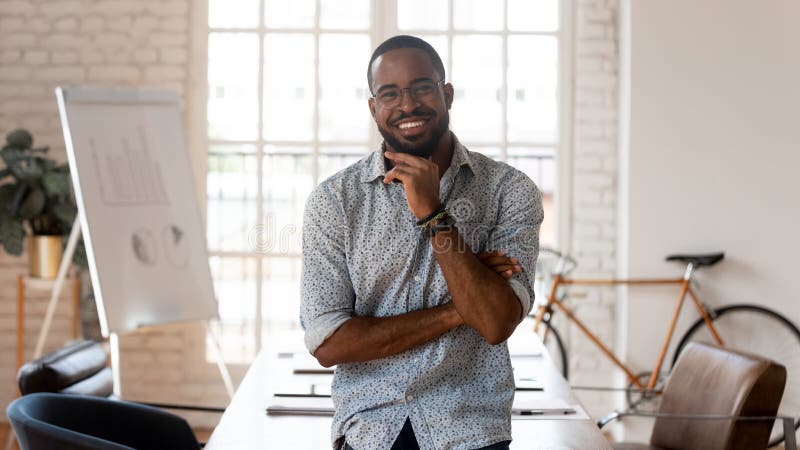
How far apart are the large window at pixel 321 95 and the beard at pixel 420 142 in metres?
3.42

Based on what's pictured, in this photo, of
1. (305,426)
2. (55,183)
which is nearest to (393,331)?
(305,426)

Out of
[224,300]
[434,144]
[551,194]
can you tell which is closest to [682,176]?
[551,194]

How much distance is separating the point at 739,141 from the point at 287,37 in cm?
253

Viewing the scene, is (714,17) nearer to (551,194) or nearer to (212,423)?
(551,194)

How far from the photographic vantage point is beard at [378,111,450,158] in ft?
6.10

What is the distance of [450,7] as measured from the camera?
530cm

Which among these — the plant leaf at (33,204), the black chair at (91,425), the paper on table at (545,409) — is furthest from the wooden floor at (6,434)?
the paper on table at (545,409)

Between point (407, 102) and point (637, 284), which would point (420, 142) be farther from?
point (637, 284)

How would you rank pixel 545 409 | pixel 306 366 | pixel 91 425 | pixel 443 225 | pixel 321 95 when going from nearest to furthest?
pixel 443 225
pixel 545 409
pixel 91 425
pixel 306 366
pixel 321 95

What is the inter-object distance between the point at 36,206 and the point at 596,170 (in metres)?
2.94

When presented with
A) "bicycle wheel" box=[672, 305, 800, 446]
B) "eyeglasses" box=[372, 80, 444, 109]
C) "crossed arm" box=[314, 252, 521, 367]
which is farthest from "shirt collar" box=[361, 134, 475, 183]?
"bicycle wheel" box=[672, 305, 800, 446]

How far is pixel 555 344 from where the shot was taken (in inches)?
207

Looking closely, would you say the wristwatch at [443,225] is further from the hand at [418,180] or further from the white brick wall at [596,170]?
the white brick wall at [596,170]

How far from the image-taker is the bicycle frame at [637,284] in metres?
4.93
